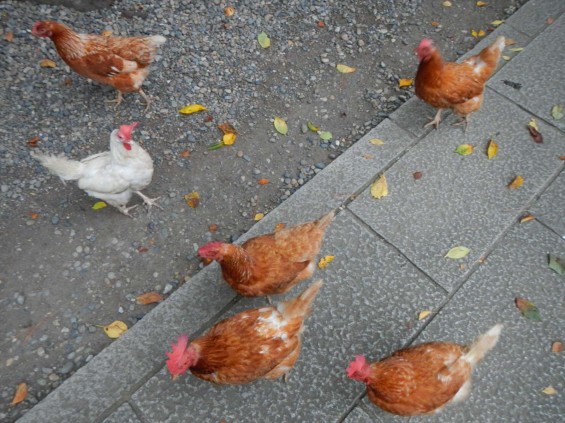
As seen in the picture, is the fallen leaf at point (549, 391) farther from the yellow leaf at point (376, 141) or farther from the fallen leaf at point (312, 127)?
the fallen leaf at point (312, 127)

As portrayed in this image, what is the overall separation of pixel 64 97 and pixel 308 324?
3.26 m

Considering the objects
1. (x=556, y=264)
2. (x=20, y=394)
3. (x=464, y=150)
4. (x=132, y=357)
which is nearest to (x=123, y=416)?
(x=132, y=357)

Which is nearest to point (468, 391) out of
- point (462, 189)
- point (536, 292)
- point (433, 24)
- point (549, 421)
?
point (549, 421)

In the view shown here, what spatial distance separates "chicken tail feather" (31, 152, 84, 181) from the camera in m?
3.26

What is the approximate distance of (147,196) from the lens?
396cm

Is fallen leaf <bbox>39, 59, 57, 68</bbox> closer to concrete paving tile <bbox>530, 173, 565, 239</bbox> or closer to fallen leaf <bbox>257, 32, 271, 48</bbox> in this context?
fallen leaf <bbox>257, 32, 271, 48</bbox>

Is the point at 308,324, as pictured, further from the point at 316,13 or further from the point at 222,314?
the point at 316,13

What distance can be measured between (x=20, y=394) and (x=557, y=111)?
5.31 m

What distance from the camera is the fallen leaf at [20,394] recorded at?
298cm

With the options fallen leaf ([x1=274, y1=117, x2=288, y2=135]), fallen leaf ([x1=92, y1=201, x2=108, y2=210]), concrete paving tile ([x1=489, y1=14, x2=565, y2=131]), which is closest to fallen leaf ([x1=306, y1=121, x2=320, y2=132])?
fallen leaf ([x1=274, y1=117, x2=288, y2=135])

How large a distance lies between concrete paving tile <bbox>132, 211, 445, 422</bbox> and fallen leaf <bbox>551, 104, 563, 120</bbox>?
2.36 meters

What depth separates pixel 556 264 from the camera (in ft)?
11.7

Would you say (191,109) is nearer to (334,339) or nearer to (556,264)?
(334,339)

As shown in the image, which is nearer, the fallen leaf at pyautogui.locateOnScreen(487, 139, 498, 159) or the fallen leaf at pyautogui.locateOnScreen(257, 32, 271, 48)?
the fallen leaf at pyautogui.locateOnScreen(487, 139, 498, 159)
